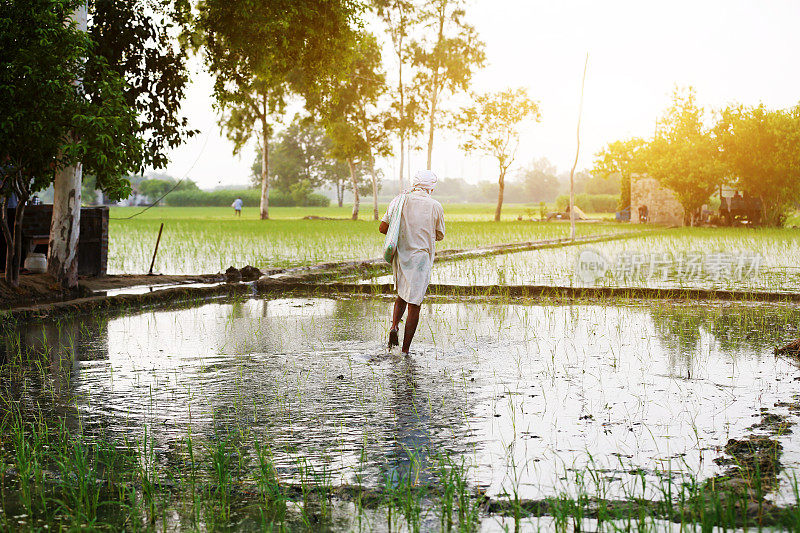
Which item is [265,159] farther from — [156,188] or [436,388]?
[156,188]

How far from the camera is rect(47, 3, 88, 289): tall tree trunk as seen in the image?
40.6ft

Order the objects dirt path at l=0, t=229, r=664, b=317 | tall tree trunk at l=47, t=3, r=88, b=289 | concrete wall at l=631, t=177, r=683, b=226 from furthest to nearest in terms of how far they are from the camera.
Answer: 1. concrete wall at l=631, t=177, r=683, b=226
2. tall tree trunk at l=47, t=3, r=88, b=289
3. dirt path at l=0, t=229, r=664, b=317

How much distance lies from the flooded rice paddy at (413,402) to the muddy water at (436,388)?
0.8 inches

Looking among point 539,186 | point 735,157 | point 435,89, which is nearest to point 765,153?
point 735,157

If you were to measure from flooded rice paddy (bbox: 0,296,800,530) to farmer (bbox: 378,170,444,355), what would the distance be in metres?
0.52

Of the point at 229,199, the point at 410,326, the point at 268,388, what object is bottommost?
the point at 268,388

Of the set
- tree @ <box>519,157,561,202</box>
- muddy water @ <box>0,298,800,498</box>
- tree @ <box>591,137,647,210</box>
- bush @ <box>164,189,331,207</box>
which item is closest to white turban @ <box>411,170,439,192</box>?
muddy water @ <box>0,298,800,498</box>

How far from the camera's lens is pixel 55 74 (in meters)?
10.3

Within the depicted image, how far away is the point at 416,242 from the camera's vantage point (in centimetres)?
832

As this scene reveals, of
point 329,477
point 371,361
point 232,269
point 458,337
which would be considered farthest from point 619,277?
point 329,477

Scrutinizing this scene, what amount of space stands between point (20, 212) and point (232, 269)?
4.40m

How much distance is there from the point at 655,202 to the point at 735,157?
924cm

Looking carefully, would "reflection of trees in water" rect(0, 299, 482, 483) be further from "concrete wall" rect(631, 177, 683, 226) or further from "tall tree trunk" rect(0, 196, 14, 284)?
"concrete wall" rect(631, 177, 683, 226)

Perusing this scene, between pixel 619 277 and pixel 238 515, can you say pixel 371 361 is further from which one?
pixel 619 277
